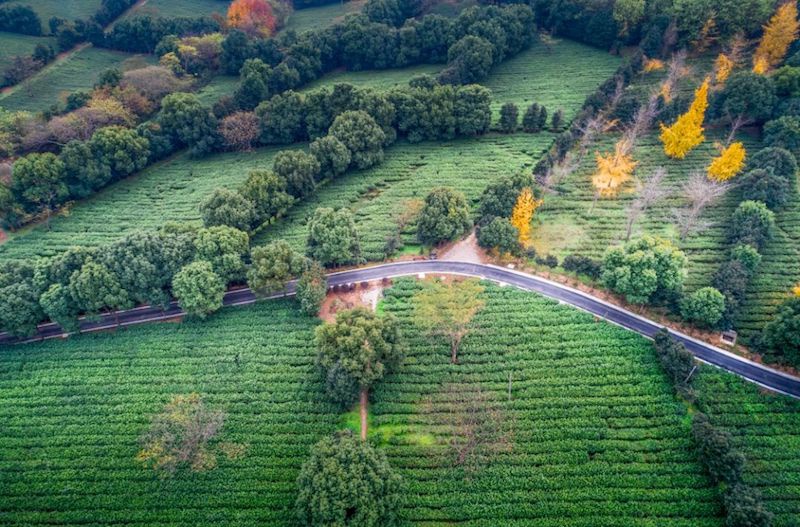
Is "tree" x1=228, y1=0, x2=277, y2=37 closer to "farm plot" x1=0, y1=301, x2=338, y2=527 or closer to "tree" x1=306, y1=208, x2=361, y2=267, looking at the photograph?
"tree" x1=306, y1=208, x2=361, y2=267

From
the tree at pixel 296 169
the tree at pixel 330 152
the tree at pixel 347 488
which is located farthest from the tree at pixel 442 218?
the tree at pixel 347 488

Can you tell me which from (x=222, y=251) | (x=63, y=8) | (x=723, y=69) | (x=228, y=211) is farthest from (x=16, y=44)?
(x=723, y=69)

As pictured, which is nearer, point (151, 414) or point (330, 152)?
point (151, 414)

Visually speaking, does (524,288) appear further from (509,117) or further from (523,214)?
(509,117)

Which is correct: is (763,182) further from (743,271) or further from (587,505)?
(587,505)

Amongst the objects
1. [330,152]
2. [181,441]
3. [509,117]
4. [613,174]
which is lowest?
[181,441]
